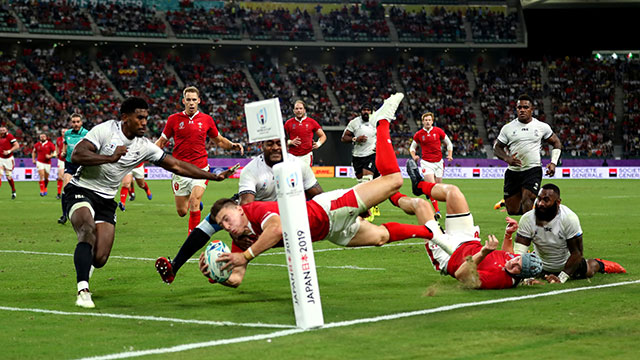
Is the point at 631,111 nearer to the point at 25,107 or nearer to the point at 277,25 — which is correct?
the point at 277,25

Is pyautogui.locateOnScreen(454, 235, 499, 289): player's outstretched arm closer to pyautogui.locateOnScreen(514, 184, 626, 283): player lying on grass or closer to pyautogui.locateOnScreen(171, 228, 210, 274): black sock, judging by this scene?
pyautogui.locateOnScreen(514, 184, 626, 283): player lying on grass

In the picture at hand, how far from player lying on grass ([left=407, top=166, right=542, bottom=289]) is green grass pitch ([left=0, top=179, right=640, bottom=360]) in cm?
19

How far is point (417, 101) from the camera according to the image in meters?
61.9

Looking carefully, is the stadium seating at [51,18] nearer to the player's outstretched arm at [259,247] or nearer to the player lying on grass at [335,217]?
the player lying on grass at [335,217]

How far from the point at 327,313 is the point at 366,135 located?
13282 mm

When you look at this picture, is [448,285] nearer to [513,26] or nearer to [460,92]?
[460,92]

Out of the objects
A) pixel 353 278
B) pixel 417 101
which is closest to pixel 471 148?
pixel 417 101

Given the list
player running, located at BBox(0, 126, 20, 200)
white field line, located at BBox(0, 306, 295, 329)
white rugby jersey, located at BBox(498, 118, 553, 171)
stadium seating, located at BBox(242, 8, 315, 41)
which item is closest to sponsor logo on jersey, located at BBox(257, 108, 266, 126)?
white field line, located at BBox(0, 306, 295, 329)

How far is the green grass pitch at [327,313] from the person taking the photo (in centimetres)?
642

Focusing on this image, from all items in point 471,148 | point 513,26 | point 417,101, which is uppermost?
point 513,26

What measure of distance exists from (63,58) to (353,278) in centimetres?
5465

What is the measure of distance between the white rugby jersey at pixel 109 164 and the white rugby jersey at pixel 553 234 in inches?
187

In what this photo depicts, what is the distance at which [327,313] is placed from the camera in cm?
804

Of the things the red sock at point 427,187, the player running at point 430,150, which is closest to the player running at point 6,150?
the player running at point 430,150
